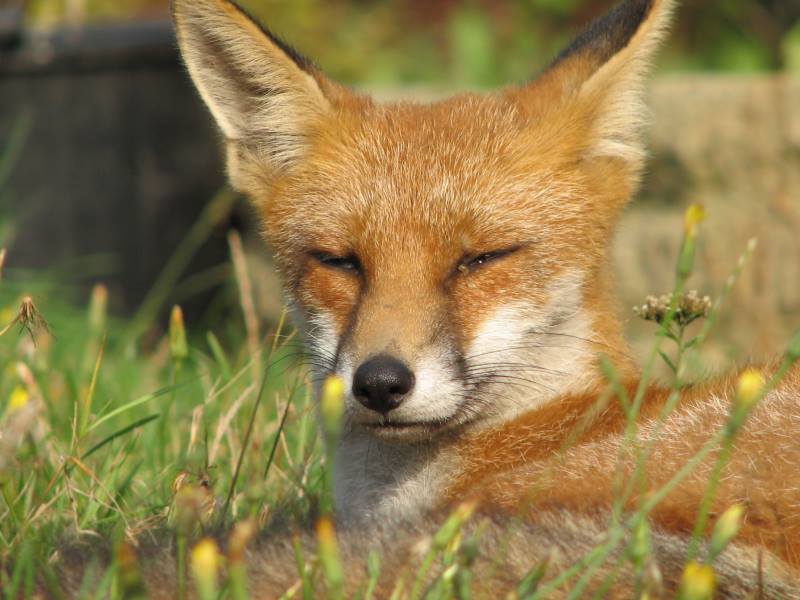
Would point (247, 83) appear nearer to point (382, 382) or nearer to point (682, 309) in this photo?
point (382, 382)

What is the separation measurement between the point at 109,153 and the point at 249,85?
4.78 meters

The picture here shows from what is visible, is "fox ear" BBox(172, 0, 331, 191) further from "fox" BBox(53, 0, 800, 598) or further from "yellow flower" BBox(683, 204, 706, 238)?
"yellow flower" BBox(683, 204, 706, 238)

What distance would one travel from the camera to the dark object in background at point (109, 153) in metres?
8.25

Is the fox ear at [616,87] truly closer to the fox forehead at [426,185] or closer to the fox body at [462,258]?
the fox body at [462,258]

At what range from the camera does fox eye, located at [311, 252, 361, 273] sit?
136 inches

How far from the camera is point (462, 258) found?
3.39 meters

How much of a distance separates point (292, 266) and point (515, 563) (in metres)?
1.59

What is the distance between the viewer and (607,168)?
146 inches

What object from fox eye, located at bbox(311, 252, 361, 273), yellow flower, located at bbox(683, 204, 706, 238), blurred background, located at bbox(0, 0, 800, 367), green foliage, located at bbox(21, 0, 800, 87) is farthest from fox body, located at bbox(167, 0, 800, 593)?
green foliage, located at bbox(21, 0, 800, 87)

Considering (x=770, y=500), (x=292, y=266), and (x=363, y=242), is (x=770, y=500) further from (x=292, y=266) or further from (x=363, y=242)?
(x=292, y=266)

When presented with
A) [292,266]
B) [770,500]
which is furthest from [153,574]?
[292,266]

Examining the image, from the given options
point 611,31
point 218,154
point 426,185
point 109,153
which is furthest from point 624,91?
point 109,153

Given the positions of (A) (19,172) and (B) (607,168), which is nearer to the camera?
(B) (607,168)

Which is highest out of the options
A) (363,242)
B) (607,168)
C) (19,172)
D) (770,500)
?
(607,168)
